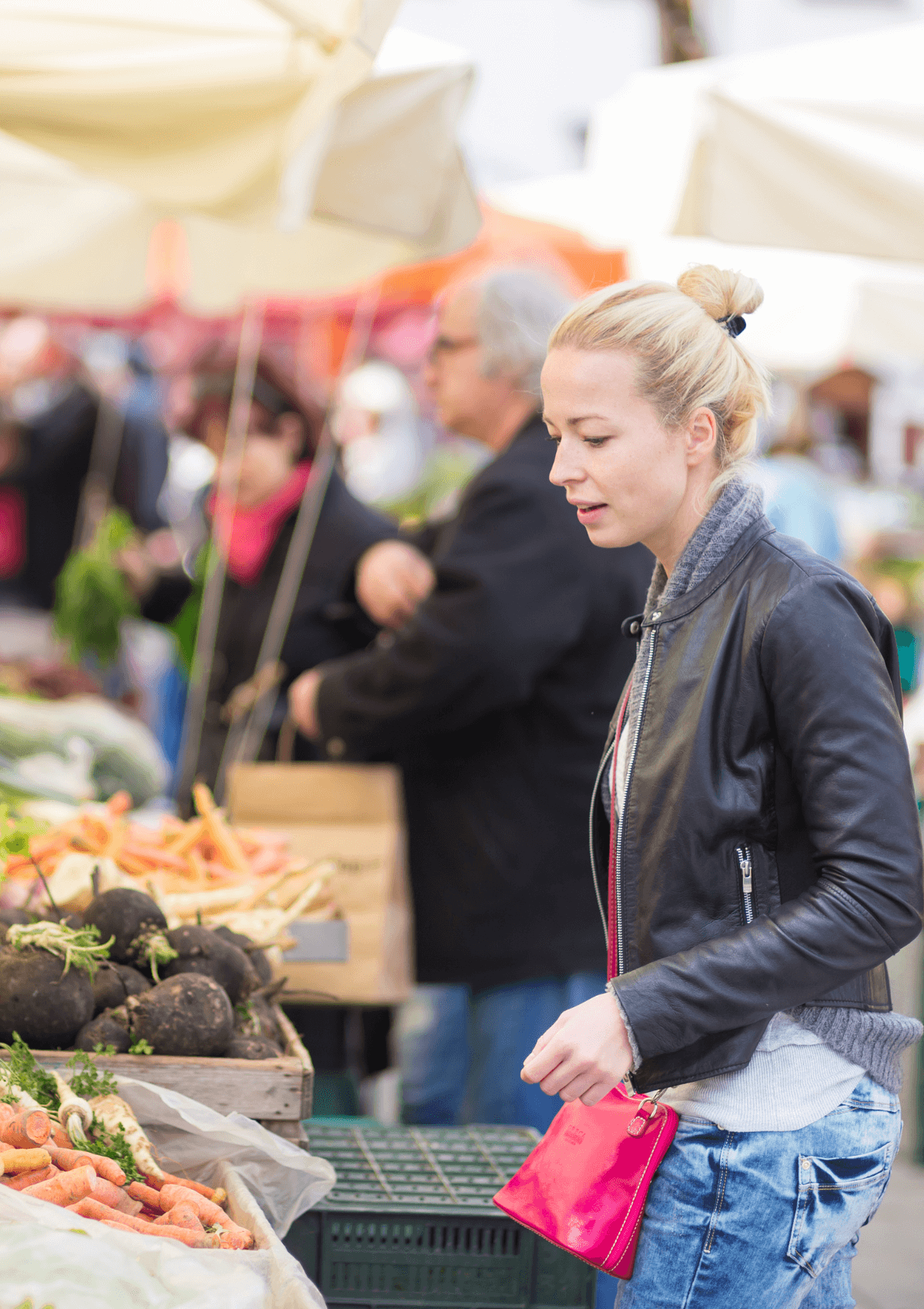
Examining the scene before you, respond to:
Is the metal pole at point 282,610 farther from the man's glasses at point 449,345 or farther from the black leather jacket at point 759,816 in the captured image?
the black leather jacket at point 759,816

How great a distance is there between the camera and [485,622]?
10.4ft

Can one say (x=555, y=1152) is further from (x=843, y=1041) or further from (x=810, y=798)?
(x=810, y=798)

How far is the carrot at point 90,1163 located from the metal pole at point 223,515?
260cm

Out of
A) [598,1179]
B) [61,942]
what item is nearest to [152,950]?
[61,942]

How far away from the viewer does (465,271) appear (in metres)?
6.48

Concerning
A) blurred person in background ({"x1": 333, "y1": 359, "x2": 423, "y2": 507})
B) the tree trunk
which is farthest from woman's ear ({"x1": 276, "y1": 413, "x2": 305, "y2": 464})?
blurred person in background ({"x1": 333, "y1": 359, "x2": 423, "y2": 507})

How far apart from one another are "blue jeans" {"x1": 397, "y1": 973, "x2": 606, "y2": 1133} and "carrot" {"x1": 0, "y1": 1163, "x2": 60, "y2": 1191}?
125 centimetres

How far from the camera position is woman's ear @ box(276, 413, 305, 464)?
432 cm

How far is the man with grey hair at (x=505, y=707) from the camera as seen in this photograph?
3.19 m

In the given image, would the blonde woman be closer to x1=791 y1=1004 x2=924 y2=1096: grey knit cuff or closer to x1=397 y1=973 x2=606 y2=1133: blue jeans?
x1=791 y1=1004 x2=924 y2=1096: grey knit cuff

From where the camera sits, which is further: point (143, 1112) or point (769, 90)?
point (769, 90)

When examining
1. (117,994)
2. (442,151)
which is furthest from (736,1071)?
(442,151)

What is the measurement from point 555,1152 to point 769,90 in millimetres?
2704

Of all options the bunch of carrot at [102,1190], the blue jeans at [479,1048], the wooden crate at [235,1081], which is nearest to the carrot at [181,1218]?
the bunch of carrot at [102,1190]
